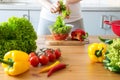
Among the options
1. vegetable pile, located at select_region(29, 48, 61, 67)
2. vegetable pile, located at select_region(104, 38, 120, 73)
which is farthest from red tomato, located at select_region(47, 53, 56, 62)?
vegetable pile, located at select_region(104, 38, 120, 73)

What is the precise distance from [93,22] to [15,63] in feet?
6.72

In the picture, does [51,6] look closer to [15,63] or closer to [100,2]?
[15,63]

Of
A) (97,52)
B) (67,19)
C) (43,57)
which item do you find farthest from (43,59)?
(67,19)

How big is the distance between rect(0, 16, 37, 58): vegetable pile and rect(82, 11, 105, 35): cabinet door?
1.71m

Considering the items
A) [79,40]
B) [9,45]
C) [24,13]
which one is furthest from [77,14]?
[9,45]

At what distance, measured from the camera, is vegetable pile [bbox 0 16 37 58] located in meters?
1.47

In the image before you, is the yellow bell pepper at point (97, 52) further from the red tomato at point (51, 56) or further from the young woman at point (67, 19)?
the young woman at point (67, 19)

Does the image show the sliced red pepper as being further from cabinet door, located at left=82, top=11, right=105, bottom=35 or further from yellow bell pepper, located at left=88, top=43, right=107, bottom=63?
cabinet door, located at left=82, top=11, right=105, bottom=35

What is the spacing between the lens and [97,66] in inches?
56.5

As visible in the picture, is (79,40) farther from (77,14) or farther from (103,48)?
(77,14)

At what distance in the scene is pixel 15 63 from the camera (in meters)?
1.28

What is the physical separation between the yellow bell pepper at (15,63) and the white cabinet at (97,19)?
1958mm

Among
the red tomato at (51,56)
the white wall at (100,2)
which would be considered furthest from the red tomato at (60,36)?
the white wall at (100,2)

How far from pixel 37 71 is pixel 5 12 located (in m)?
1.95
